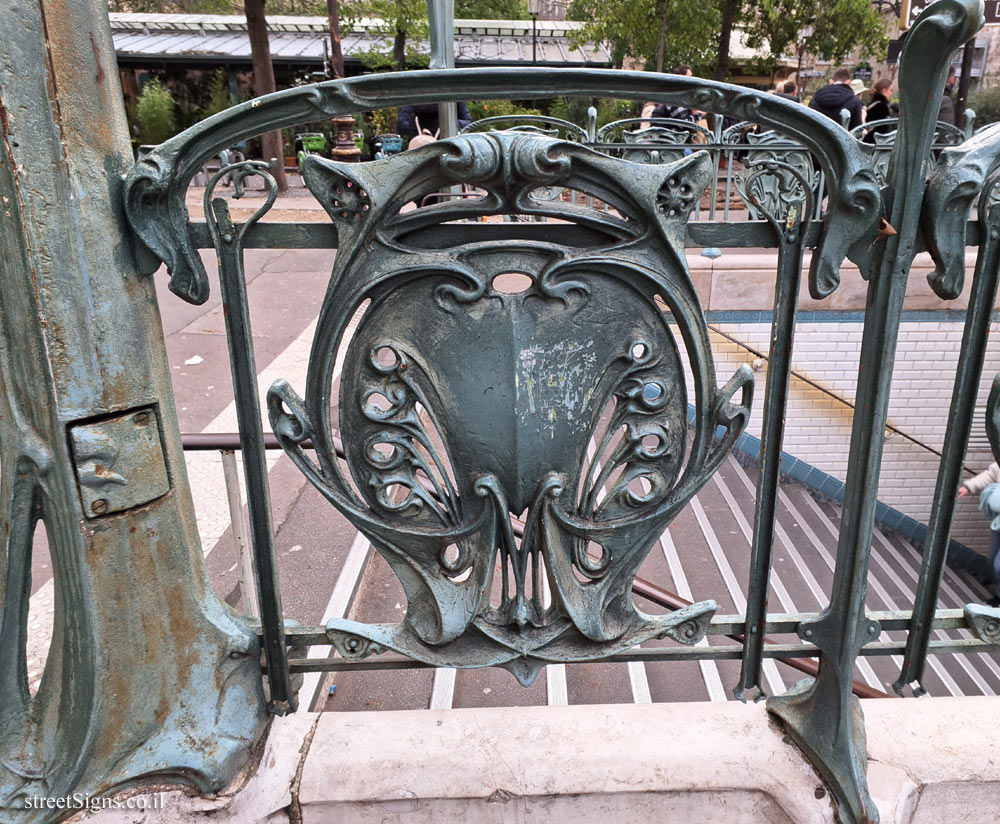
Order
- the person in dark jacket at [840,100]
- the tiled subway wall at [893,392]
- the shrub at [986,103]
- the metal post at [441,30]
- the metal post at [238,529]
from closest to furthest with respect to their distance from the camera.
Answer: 1. the metal post at [238,529]
2. the metal post at [441,30]
3. the tiled subway wall at [893,392]
4. the person in dark jacket at [840,100]
5. the shrub at [986,103]

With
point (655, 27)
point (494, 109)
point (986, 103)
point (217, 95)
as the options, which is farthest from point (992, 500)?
point (217, 95)

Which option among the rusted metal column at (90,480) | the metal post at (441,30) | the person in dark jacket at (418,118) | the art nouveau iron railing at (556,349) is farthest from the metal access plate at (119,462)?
the person in dark jacket at (418,118)

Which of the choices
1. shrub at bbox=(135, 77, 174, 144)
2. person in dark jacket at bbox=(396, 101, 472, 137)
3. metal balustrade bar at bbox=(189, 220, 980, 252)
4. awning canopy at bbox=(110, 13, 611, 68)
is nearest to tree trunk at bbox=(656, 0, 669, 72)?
awning canopy at bbox=(110, 13, 611, 68)

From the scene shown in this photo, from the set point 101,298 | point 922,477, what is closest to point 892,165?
point 101,298

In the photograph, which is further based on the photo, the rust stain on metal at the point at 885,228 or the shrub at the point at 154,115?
the shrub at the point at 154,115

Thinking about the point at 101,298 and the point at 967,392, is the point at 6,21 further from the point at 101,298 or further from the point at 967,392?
the point at 967,392

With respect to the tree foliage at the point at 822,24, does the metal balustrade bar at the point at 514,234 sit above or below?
below

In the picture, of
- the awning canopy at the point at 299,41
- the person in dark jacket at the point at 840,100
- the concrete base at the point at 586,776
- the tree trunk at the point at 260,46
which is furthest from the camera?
the awning canopy at the point at 299,41

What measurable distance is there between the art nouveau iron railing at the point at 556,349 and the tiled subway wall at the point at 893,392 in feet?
16.9

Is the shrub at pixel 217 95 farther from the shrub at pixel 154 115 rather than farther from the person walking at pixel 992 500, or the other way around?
the person walking at pixel 992 500

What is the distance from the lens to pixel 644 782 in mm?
1529

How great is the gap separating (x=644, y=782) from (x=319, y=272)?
23.2 feet

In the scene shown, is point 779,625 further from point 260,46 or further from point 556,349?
point 260,46

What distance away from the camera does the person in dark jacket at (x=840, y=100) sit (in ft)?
24.9
